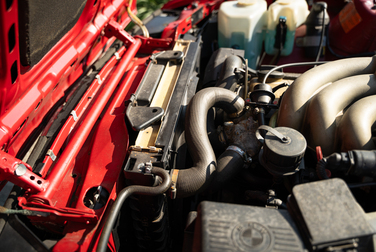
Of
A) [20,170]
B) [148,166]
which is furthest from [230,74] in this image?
[20,170]

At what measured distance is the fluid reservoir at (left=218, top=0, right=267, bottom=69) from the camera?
7.91 ft

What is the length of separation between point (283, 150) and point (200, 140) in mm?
411

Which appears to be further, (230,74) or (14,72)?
(230,74)

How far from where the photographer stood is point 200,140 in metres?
1.41

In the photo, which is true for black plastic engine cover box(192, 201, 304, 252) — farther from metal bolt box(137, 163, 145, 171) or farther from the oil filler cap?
metal bolt box(137, 163, 145, 171)

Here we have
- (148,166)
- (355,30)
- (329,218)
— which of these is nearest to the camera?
(329,218)

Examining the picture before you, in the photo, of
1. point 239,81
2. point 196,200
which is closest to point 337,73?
point 239,81

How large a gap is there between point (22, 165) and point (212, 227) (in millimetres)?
830

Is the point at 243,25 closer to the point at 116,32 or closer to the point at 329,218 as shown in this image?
the point at 116,32

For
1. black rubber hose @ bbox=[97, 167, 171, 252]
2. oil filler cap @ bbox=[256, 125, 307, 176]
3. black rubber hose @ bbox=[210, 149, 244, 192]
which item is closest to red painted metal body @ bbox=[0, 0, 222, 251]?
black rubber hose @ bbox=[97, 167, 171, 252]

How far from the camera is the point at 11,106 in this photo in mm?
1281

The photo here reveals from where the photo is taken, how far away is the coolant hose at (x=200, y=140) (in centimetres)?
133

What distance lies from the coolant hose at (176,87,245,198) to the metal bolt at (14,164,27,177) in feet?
2.15

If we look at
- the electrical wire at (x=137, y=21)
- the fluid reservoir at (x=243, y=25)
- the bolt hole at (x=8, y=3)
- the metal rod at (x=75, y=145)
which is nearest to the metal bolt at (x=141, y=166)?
the metal rod at (x=75, y=145)
